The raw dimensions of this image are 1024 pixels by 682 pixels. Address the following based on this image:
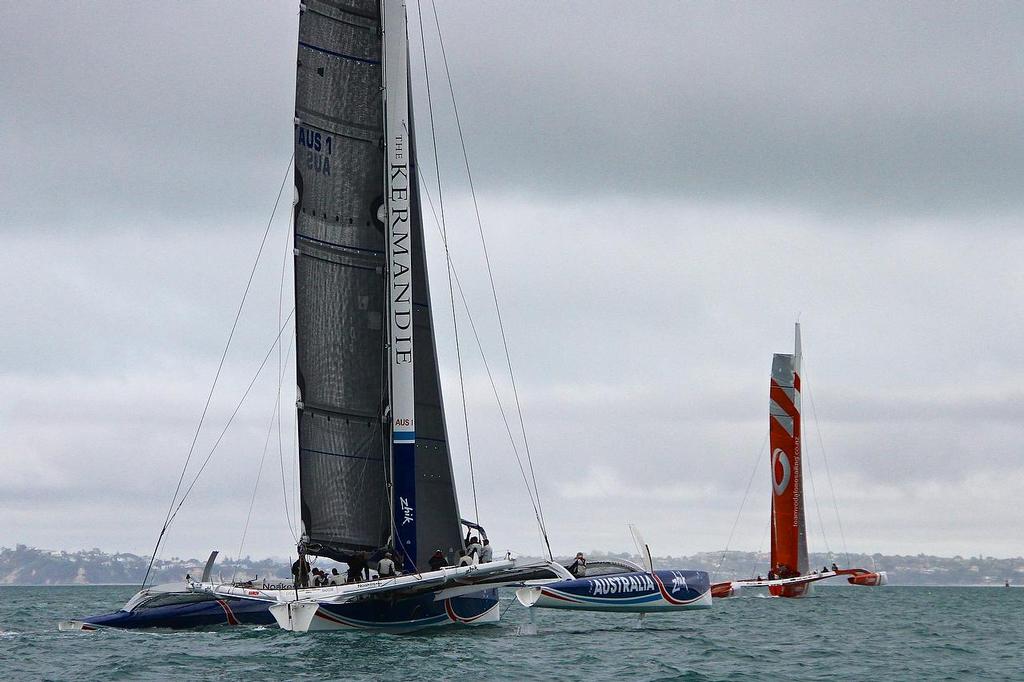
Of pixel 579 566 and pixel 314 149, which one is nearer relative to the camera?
pixel 579 566

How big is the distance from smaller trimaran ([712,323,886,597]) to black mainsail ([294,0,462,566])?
25268 millimetres

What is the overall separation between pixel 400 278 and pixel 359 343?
1.36 m

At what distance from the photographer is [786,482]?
47.7 metres

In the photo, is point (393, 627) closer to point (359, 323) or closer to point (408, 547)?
point (408, 547)

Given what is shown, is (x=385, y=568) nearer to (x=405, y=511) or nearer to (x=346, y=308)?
(x=405, y=511)

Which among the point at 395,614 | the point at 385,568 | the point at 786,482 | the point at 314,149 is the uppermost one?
the point at 314,149

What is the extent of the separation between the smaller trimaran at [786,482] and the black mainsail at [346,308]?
2527 centimetres

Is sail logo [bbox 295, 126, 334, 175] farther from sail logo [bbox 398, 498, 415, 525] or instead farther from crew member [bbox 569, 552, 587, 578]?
crew member [bbox 569, 552, 587, 578]

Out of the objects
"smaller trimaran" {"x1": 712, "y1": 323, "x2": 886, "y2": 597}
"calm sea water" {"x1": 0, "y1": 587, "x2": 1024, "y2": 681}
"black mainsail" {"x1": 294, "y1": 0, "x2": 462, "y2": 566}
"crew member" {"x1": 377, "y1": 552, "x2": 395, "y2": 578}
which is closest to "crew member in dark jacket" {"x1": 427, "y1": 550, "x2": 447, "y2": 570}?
"crew member" {"x1": 377, "y1": 552, "x2": 395, "y2": 578}

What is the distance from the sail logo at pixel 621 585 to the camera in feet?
72.0

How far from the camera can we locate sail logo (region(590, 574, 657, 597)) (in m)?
21.9

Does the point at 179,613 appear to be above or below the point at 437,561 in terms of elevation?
below

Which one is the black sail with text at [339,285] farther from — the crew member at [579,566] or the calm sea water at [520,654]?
the crew member at [579,566]

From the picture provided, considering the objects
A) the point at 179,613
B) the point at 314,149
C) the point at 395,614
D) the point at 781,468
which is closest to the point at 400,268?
the point at 314,149
